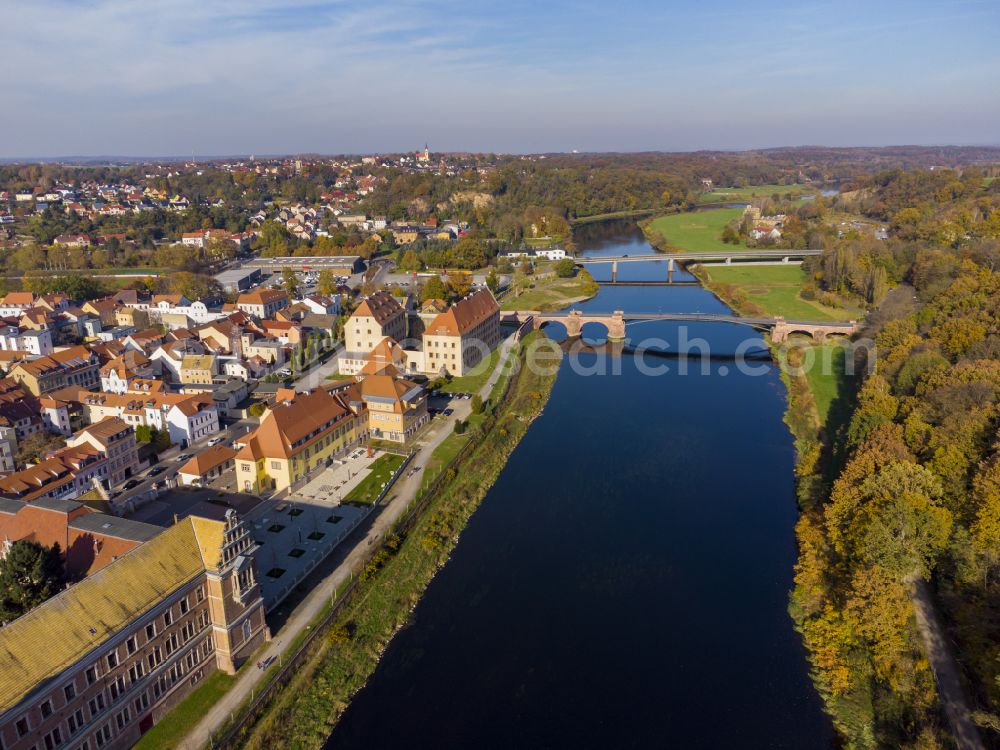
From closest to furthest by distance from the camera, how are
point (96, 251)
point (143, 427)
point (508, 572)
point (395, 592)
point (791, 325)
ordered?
point (395, 592) → point (508, 572) → point (143, 427) → point (791, 325) → point (96, 251)

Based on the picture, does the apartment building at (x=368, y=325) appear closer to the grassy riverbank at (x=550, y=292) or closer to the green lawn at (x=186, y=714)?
the grassy riverbank at (x=550, y=292)

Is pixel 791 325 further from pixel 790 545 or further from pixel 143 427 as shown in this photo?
pixel 143 427

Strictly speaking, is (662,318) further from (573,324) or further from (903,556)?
(903,556)

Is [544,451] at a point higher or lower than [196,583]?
lower

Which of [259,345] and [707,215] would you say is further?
[707,215]

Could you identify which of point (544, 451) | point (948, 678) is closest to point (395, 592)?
point (544, 451)

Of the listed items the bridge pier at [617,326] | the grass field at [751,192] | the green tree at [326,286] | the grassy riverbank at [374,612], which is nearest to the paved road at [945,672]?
the grassy riverbank at [374,612]
